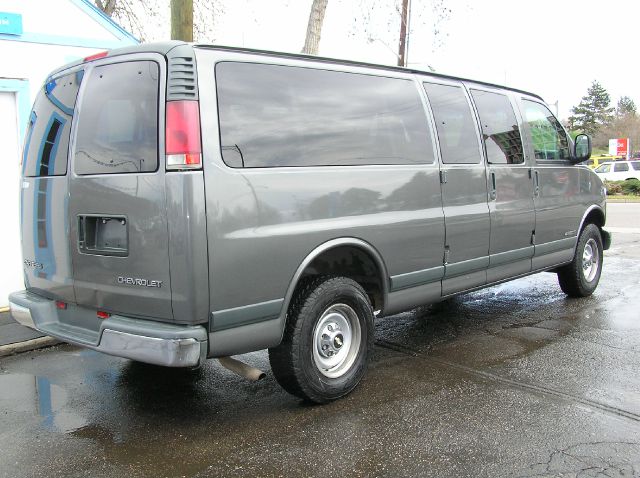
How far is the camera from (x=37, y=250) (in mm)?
4008

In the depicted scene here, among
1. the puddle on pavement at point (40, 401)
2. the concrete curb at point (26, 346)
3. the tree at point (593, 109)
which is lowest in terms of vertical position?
the puddle on pavement at point (40, 401)

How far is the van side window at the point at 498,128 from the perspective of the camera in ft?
17.3

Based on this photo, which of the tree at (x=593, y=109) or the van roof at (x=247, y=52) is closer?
the van roof at (x=247, y=52)

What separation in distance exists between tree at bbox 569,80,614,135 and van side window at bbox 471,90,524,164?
86433 mm

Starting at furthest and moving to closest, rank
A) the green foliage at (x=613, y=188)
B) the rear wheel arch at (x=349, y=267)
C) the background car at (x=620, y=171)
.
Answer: the background car at (x=620, y=171), the green foliage at (x=613, y=188), the rear wheel arch at (x=349, y=267)

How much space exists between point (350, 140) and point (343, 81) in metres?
0.43

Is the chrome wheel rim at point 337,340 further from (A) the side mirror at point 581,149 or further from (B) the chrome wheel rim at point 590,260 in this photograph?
(B) the chrome wheel rim at point 590,260

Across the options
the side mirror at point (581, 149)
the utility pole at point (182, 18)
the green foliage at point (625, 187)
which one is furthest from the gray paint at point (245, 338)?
the green foliage at point (625, 187)

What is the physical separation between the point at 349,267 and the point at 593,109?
91482mm

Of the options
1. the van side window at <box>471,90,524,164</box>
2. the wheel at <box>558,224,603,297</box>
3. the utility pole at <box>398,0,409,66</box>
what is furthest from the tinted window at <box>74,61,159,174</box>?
the utility pole at <box>398,0,409,66</box>

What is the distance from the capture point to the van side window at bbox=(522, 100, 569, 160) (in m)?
5.92

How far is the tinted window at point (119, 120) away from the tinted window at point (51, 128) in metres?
0.16

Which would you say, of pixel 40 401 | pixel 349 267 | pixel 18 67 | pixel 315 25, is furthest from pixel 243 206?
pixel 315 25

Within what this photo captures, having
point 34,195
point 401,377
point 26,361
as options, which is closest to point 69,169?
point 34,195
